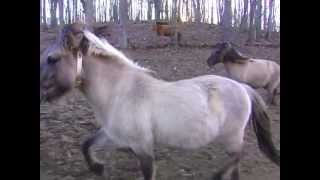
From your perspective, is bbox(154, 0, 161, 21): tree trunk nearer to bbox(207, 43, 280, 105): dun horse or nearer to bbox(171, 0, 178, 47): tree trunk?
bbox(171, 0, 178, 47): tree trunk

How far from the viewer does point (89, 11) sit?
9.10 ft

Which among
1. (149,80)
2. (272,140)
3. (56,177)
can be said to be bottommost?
(56,177)

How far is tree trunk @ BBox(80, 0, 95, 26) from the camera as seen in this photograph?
2.74 meters

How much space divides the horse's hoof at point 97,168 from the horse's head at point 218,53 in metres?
0.94

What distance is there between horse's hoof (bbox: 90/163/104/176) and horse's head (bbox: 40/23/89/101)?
19.1 inches

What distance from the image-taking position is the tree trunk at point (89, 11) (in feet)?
8.99

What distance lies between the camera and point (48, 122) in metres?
2.79

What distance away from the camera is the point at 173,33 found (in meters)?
2.86

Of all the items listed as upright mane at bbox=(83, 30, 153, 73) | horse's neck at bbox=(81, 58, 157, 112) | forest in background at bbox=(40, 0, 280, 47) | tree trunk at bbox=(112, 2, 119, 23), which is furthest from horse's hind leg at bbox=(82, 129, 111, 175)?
tree trunk at bbox=(112, 2, 119, 23)
